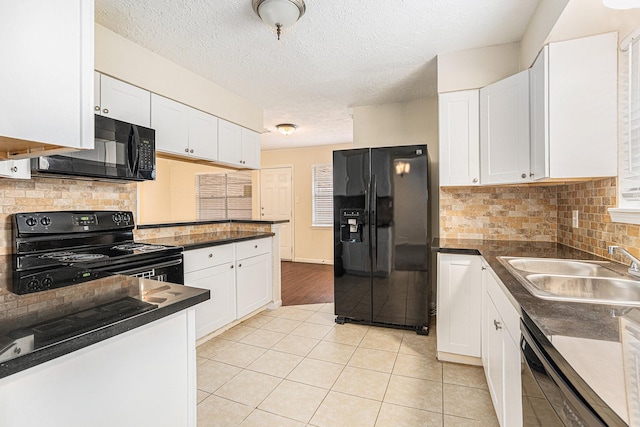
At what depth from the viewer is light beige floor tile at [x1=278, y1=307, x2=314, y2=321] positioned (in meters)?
3.32

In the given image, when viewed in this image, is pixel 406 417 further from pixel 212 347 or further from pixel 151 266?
pixel 151 266

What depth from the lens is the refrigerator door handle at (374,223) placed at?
296 cm

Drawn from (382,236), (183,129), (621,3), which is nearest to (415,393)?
(382,236)

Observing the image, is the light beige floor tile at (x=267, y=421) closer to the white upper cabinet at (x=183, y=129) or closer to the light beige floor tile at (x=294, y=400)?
the light beige floor tile at (x=294, y=400)

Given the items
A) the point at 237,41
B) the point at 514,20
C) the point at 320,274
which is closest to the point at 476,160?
the point at 514,20

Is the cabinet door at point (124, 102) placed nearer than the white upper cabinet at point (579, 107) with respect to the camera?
→ No

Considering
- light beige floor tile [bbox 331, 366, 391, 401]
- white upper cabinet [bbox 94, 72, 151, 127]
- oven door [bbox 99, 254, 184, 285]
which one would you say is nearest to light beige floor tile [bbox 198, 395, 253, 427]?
light beige floor tile [bbox 331, 366, 391, 401]

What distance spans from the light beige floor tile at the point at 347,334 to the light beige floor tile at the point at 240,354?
0.62 m

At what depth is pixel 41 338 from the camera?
0.62 meters

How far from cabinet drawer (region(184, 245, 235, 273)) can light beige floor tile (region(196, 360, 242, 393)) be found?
72cm

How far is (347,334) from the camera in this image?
2.90 m

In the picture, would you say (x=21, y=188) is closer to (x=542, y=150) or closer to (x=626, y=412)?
(x=626, y=412)

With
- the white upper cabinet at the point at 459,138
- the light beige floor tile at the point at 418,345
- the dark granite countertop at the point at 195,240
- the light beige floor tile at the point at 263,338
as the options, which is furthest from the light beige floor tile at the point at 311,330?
the white upper cabinet at the point at 459,138

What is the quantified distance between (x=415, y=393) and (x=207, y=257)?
182 centimetres
